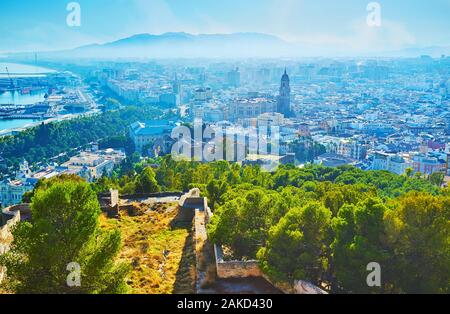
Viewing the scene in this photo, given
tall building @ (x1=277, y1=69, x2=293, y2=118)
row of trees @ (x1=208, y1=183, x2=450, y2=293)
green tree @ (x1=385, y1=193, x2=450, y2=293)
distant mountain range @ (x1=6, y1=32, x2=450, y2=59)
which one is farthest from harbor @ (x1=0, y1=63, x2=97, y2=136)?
distant mountain range @ (x1=6, y1=32, x2=450, y2=59)

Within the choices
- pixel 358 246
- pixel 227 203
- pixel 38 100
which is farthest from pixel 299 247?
pixel 38 100

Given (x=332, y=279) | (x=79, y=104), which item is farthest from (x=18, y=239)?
(x=79, y=104)

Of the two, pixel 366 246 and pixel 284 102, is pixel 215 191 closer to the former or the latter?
pixel 366 246

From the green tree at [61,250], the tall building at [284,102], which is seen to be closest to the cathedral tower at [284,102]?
the tall building at [284,102]

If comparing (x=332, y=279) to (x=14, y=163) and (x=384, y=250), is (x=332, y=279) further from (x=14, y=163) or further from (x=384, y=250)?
(x=14, y=163)

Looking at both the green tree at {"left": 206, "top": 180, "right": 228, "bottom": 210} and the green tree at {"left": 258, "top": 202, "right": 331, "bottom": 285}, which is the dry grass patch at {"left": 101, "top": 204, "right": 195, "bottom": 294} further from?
the green tree at {"left": 258, "top": 202, "right": 331, "bottom": 285}
